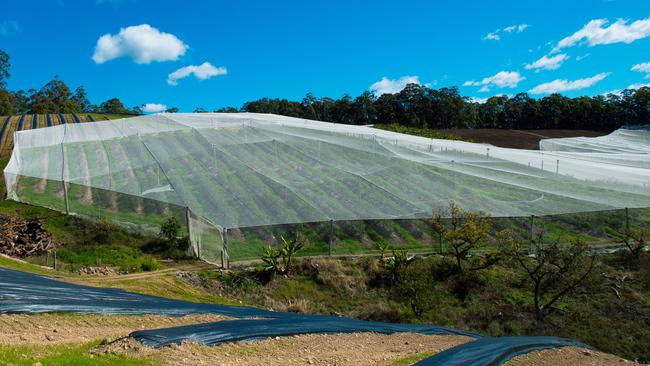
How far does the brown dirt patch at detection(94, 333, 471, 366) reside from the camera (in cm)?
638

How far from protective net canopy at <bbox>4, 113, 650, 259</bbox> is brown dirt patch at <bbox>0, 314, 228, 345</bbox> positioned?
8.64 metres

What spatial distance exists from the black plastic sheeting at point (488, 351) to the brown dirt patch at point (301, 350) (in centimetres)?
83

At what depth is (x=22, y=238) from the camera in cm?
1720

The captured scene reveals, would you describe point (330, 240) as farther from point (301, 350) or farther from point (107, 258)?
point (301, 350)

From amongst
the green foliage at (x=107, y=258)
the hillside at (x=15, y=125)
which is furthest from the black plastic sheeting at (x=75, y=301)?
the hillside at (x=15, y=125)

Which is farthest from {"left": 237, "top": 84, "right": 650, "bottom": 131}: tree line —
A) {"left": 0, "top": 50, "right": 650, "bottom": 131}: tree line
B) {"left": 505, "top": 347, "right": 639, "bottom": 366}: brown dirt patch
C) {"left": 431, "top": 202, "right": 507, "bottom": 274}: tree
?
{"left": 505, "top": 347, "right": 639, "bottom": 366}: brown dirt patch

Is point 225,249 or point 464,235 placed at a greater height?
point 464,235

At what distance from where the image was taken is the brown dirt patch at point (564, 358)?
885 centimetres

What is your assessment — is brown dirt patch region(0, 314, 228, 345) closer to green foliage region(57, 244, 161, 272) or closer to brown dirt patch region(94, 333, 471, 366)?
brown dirt patch region(94, 333, 471, 366)

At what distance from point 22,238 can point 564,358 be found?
62.4ft

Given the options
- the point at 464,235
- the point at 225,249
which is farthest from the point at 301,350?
the point at 464,235

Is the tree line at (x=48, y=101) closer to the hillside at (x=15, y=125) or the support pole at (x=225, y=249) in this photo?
the hillside at (x=15, y=125)

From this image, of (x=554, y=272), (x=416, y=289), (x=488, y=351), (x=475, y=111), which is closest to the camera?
(x=488, y=351)

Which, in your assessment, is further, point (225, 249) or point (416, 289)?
point (225, 249)
